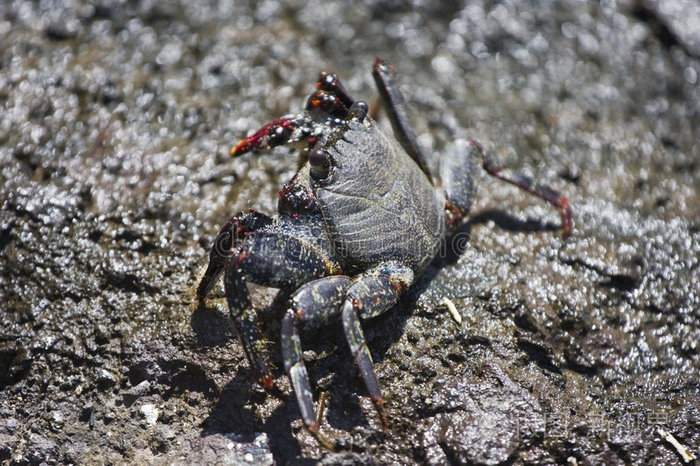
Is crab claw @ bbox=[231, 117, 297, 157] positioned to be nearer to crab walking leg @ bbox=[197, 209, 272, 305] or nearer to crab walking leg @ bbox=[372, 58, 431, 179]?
crab walking leg @ bbox=[197, 209, 272, 305]

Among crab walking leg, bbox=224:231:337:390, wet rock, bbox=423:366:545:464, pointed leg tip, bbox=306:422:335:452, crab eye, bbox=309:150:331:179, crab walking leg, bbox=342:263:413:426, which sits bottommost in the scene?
wet rock, bbox=423:366:545:464

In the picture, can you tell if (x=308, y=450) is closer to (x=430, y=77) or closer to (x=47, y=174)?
(x=47, y=174)

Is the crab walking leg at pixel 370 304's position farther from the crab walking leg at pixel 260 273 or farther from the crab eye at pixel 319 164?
the crab eye at pixel 319 164

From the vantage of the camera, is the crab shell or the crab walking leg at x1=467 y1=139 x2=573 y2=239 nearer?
the crab shell

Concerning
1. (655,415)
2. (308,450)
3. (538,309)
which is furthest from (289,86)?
(655,415)

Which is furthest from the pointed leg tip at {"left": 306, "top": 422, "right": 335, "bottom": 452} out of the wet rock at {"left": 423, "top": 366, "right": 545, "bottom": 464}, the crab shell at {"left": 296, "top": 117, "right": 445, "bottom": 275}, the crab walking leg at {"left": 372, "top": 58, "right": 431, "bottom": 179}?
the crab walking leg at {"left": 372, "top": 58, "right": 431, "bottom": 179}

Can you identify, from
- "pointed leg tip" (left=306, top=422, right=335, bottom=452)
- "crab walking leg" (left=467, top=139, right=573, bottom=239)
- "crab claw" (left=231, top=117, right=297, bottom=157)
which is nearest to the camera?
"pointed leg tip" (left=306, top=422, right=335, bottom=452)

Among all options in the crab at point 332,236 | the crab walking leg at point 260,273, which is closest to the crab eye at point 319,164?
the crab at point 332,236

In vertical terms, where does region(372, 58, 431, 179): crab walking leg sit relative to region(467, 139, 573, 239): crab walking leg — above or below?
above
